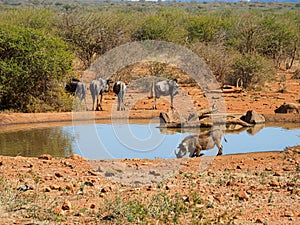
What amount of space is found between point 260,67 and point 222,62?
68.2 inches

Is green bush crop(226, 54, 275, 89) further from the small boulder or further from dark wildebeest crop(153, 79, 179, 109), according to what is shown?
the small boulder

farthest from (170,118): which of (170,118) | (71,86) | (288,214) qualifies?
(288,214)

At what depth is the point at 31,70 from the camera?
55.0ft

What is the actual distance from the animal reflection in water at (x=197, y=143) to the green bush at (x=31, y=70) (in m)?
7.24

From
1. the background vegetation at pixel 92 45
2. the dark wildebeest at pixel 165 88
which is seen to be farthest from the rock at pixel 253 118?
the background vegetation at pixel 92 45

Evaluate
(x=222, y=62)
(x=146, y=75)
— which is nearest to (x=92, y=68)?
(x=146, y=75)

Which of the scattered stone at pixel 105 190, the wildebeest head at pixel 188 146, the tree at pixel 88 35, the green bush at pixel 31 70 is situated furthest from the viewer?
the tree at pixel 88 35

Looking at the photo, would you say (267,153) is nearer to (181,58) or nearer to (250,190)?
(250,190)

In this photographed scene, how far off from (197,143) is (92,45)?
15.8m

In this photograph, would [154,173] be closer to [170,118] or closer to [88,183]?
[88,183]

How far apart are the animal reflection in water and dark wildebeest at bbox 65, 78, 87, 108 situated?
777 cm

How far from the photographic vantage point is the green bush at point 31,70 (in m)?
16.6

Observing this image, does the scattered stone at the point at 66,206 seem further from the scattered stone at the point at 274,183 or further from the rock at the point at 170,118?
the rock at the point at 170,118

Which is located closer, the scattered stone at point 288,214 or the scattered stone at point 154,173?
the scattered stone at point 288,214
